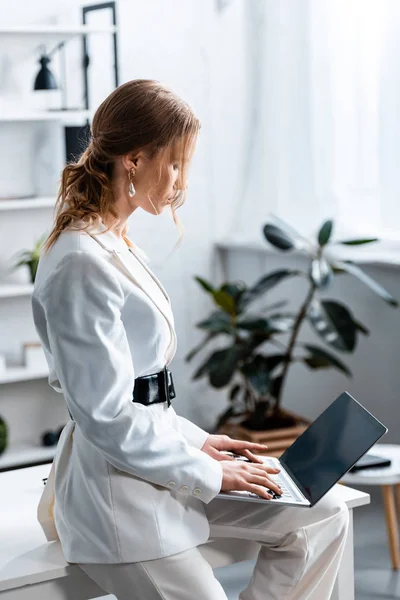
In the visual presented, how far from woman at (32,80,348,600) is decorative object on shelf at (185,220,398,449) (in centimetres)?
170

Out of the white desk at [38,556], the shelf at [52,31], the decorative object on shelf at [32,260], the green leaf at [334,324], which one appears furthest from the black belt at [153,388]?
the shelf at [52,31]

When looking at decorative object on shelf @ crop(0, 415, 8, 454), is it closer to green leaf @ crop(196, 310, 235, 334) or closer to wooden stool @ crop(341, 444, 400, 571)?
green leaf @ crop(196, 310, 235, 334)

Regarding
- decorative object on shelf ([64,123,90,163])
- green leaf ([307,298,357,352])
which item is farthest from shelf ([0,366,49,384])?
green leaf ([307,298,357,352])

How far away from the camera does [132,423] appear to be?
4.82ft

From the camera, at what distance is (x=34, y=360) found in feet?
12.6

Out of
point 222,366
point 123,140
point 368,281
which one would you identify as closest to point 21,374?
point 222,366

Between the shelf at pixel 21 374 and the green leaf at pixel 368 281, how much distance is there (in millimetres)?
1316

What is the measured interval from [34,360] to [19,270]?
1.28 ft

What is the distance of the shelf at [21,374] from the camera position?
373 centimetres

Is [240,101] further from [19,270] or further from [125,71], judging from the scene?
[19,270]

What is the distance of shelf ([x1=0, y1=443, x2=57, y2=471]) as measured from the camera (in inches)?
147

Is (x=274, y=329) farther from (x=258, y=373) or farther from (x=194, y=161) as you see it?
(x=194, y=161)

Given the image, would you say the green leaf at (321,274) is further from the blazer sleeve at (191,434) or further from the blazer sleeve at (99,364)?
the blazer sleeve at (99,364)

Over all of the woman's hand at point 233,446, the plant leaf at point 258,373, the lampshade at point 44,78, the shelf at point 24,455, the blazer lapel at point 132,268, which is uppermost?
the lampshade at point 44,78
